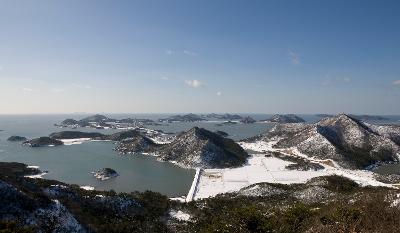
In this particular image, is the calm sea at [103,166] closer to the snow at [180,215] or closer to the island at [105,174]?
the island at [105,174]

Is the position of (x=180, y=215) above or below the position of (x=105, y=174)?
above

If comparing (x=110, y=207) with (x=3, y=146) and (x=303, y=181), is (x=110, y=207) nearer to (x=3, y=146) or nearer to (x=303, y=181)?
(x=303, y=181)

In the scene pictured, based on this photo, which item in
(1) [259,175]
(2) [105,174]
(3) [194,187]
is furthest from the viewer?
(2) [105,174]

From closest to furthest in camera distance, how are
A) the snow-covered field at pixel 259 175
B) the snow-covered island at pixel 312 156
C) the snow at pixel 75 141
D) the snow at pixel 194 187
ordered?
the snow at pixel 194 187, the snow-covered field at pixel 259 175, the snow-covered island at pixel 312 156, the snow at pixel 75 141

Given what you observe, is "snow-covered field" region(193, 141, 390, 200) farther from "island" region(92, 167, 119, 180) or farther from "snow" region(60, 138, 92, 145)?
"snow" region(60, 138, 92, 145)

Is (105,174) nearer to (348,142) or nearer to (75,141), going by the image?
(348,142)

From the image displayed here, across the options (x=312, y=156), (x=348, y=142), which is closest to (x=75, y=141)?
(x=312, y=156)

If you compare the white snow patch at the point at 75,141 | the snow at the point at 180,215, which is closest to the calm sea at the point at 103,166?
the white snow patch at the point at 75,141

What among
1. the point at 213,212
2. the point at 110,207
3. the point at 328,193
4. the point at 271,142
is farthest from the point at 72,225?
the point at 271,142
